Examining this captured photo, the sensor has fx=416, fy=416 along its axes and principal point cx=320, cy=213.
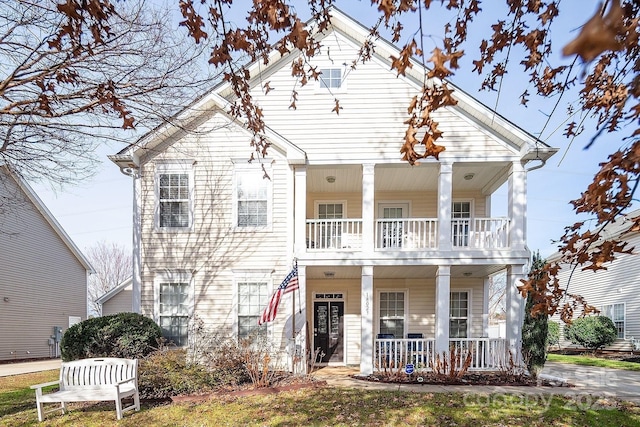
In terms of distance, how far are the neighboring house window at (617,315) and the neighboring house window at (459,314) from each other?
9.36 metres

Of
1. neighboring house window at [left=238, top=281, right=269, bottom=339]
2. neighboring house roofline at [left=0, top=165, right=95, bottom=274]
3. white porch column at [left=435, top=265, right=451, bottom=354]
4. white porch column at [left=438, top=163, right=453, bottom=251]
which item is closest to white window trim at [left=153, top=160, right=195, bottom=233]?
neighboring house window at [left=238, top=281, right=269, bottom=339]

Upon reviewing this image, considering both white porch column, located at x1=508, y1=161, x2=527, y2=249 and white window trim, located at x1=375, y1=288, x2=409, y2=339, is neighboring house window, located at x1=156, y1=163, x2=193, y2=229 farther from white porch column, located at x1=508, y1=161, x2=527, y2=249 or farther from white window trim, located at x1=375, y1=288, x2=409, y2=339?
white porch column, located at x1=508, y1=161, x2=527, y2=249

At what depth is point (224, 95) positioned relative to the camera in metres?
11.5

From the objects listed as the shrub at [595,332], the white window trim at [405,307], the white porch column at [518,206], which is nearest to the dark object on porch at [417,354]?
the white window trim at [405,307]

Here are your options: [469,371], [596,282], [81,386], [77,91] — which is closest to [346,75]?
[77,91]

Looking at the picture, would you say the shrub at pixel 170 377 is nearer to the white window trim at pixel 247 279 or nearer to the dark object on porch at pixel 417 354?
the white window trim at pixel 247 279

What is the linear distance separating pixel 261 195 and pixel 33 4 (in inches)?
255

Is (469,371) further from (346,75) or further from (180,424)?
(346,75)

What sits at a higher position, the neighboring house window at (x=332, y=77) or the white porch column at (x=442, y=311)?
the neighboring house window at (x=332, y=77)

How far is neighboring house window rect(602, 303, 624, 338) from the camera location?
17375 millimetres

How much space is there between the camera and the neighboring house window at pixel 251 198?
10875 mm

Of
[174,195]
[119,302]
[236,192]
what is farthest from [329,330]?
[119,302]

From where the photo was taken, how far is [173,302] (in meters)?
10.8

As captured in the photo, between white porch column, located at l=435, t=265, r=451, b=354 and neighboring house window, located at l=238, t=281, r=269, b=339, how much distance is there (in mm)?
4342
